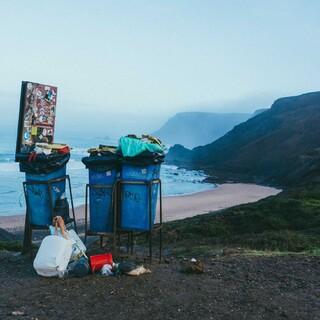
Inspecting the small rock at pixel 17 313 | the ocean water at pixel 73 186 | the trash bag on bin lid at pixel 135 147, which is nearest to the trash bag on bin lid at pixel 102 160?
the trash bag on bin lid at pixel 135 147

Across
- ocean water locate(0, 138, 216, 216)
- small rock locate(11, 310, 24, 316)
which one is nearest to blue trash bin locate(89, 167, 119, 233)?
small rock locate(11, 310, 24, 316)

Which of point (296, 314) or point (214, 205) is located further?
point (214, 205)

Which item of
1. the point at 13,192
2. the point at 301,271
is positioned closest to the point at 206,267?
the point at 301,271

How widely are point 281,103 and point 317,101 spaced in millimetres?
9942

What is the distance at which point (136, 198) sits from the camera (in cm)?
667

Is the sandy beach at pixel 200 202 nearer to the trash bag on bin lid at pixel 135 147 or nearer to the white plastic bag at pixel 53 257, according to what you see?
the trash bag on bin lid at pixel 135 147

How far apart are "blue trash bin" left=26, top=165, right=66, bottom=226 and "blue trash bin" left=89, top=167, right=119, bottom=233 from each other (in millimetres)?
476

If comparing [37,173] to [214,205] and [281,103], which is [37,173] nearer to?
[214,205]

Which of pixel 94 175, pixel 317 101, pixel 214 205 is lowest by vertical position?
pixel 214 205

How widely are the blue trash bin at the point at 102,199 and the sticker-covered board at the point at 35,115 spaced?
3.88 feet

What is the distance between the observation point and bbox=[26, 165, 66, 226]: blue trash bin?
6934 mm

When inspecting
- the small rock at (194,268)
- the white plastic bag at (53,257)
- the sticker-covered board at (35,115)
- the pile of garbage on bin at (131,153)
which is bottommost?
the small rock at (194,268)

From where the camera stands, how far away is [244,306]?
16.8 feet

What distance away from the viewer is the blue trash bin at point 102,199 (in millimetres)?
6797
